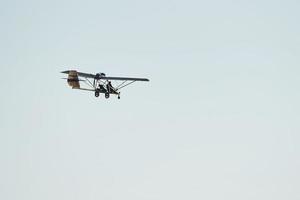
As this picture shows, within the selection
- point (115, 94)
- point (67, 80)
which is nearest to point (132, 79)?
point (115, 94)

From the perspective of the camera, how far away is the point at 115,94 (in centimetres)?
7425

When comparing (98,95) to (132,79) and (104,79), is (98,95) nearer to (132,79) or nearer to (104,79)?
(104,79)

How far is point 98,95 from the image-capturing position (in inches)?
2864

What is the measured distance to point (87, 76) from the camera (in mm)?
74625

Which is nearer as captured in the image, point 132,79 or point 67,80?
point 67,80

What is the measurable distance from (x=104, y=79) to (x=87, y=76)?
2.78 metres

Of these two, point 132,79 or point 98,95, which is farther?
point 132,79

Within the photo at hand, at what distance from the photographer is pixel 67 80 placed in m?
73.4

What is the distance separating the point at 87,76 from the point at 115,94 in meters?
5.25

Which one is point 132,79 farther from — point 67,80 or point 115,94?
point 67,80

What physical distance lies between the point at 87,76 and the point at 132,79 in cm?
801

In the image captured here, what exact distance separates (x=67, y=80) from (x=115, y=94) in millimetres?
7685

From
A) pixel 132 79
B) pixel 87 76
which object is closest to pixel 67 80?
pixel 87 76

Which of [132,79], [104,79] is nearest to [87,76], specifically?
[104,79]
